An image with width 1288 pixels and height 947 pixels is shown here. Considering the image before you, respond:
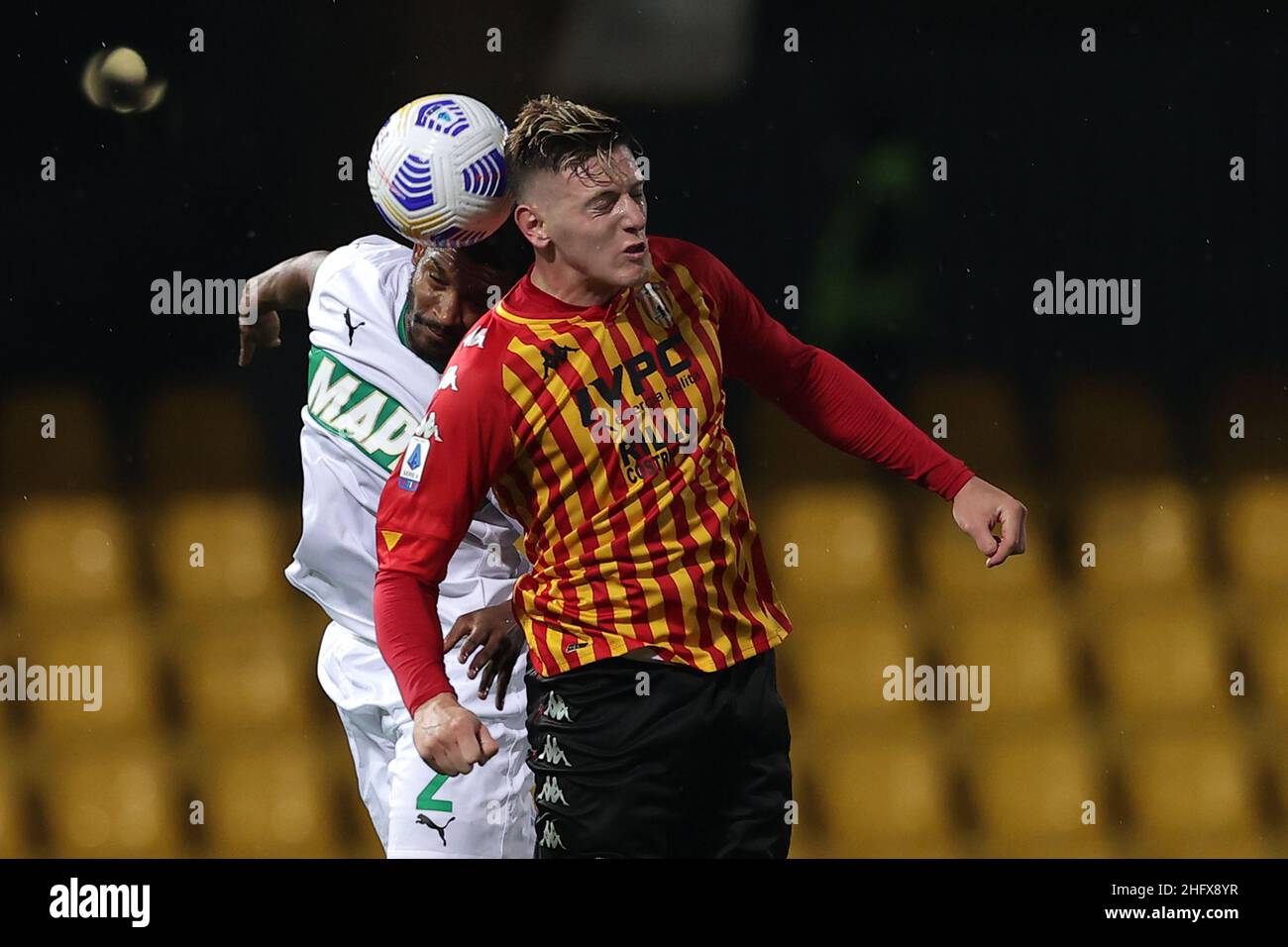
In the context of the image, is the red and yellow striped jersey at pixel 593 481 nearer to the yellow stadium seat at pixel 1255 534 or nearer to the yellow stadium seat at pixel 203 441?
the yellow stadium seat at pixel 203 441

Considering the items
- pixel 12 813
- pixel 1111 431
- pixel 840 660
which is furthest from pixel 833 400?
pixel 12 813

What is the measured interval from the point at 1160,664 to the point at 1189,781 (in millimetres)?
263

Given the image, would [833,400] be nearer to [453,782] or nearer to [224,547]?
[453,782]

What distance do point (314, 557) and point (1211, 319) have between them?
205 cm

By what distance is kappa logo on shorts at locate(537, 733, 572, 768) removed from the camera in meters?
2.60

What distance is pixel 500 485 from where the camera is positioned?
2607 mm

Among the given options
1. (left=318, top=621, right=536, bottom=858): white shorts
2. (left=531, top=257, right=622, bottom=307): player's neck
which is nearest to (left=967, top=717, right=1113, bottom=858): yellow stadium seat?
(left=318, top=621, right=536, bottom=858): white shorts

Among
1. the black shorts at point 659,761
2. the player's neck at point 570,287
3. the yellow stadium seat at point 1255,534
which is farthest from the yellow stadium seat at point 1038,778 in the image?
the player's neck at point 570,287

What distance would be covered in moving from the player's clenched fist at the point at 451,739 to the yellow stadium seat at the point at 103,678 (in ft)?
5.93

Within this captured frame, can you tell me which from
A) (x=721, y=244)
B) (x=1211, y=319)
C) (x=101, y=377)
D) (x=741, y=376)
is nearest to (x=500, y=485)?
(x=741, y=376)

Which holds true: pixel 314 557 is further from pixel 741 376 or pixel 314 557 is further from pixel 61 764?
pixel 61 764

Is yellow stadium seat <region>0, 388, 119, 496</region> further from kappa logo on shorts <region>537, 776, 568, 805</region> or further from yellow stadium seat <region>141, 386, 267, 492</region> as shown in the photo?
kappa logo on shorts <region>537, 776, 568, 805</region>

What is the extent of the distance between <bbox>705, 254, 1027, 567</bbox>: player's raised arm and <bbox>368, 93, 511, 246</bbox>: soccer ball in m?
0.37

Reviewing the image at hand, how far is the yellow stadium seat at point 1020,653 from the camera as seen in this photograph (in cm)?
412
